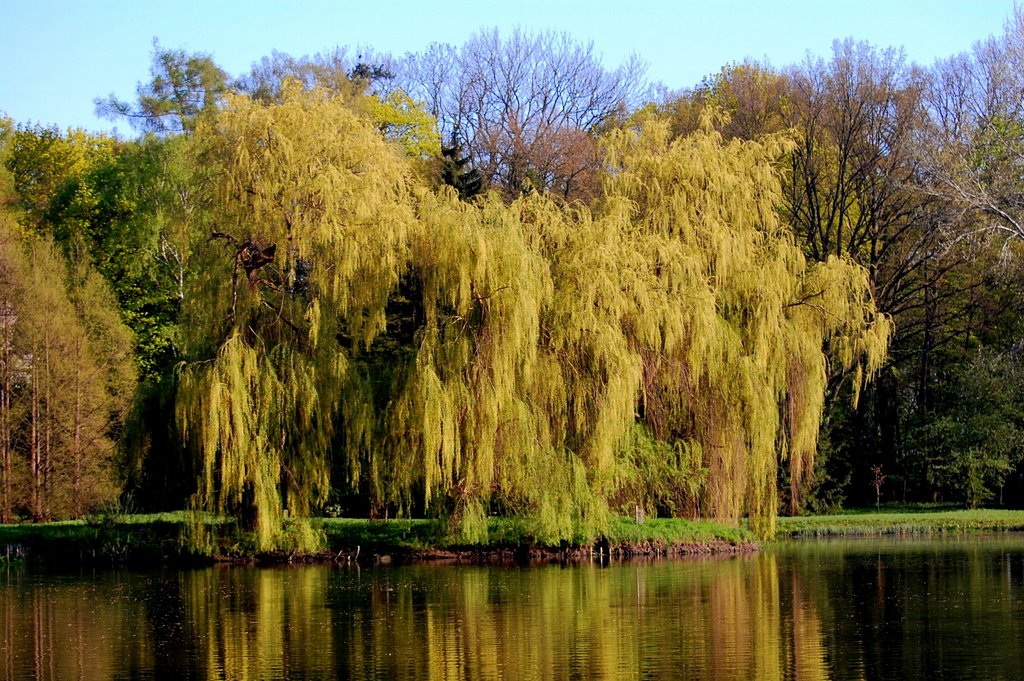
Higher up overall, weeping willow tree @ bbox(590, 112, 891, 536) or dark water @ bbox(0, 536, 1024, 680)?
weeping willow tree @ bbox(590, 112, 891, 536)

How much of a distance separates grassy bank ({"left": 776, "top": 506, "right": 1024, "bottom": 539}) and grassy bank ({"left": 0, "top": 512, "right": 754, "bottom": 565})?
20.7 ft

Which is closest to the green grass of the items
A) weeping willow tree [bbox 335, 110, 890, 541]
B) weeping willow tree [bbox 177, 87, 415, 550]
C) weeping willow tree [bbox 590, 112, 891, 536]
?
weeping willow tree [bbox 335, 110, 890, 541]

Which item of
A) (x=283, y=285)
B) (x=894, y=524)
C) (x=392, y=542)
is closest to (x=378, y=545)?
(x=392, y=542)

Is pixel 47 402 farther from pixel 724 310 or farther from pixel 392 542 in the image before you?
pixel 724 310

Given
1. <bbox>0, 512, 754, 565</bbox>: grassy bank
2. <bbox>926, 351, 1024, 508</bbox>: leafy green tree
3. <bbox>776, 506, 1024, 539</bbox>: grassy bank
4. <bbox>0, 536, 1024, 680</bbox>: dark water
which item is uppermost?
<bbox>926, 351, 1024, 508</bbox>: leafy green tree

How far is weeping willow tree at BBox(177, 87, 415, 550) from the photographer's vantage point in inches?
1097

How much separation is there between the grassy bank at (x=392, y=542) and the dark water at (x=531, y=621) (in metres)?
1.37

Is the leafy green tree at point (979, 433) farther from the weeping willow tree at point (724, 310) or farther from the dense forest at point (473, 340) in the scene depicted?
the weeping willow tree at point (724, 310)

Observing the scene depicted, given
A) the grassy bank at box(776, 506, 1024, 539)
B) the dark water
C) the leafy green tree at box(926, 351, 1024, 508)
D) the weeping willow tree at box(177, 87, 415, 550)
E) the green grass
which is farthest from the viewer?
the leafy green tree at box(926, 351, 1024, 508)

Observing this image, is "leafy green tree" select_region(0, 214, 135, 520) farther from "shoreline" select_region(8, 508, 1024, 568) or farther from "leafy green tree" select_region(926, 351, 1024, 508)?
"leafy green tree" select_region(926, 351, 1024, 508)

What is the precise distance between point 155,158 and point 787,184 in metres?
21.4

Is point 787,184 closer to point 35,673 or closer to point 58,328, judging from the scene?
point 58,328

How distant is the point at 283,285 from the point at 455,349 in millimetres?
4291

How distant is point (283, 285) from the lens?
29391 mm
